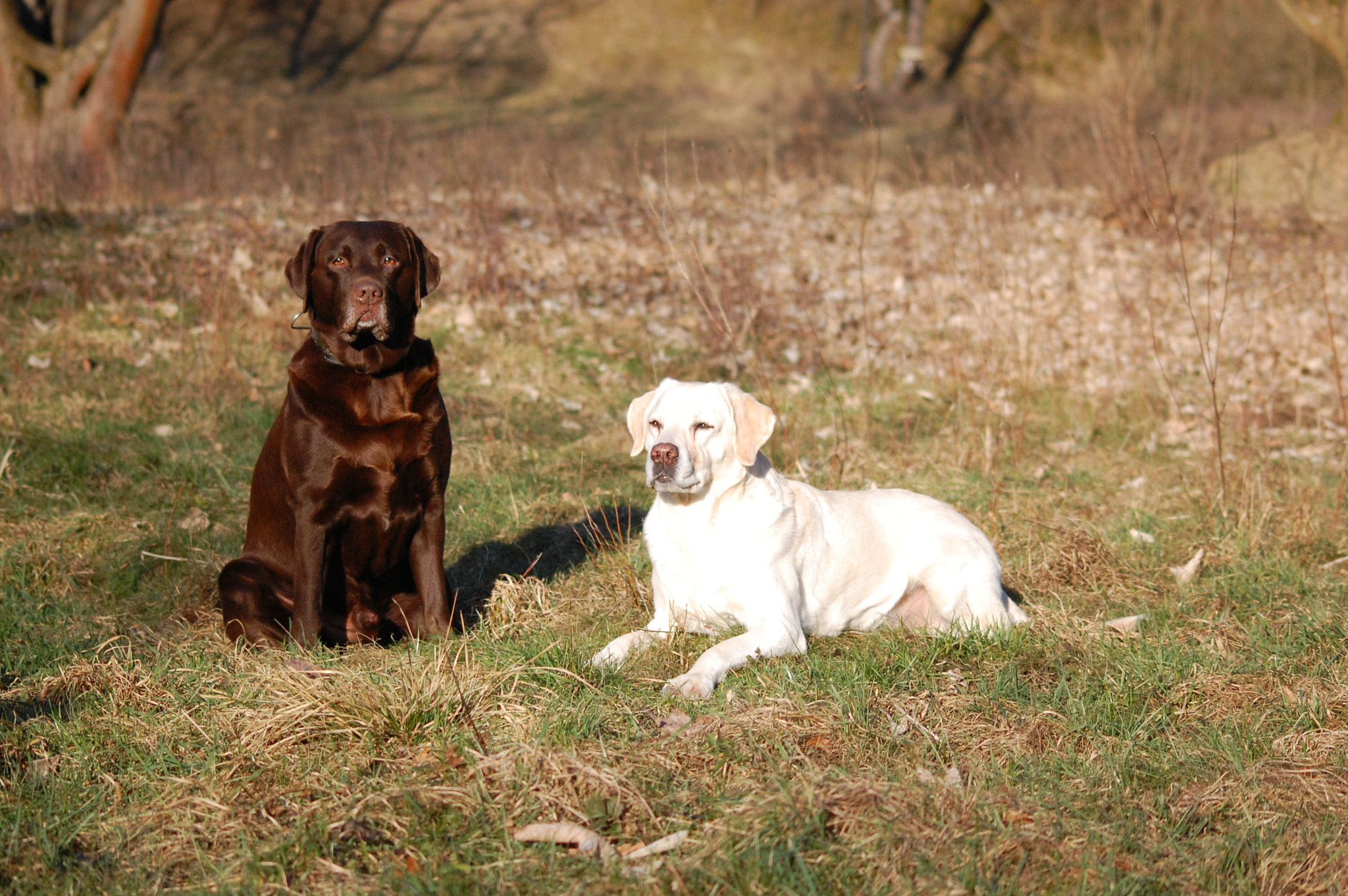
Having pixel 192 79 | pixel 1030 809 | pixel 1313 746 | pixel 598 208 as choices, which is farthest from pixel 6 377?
pixel 192 79

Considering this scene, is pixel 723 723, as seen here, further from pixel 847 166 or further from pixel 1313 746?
pixel 847 166

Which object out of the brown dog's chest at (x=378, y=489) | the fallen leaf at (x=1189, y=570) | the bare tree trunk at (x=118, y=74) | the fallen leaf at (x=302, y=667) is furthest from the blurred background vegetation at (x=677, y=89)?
the fallen leaf at (x=302, y=667)

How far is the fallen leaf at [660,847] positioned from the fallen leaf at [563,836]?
6 cm

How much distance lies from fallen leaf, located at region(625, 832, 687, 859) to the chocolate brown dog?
180 centimetres

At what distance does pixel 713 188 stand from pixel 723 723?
979 centimetres

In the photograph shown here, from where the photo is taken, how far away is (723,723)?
3.09 metres

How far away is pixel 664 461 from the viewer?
12.3 ft

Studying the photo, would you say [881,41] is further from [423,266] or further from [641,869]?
[641,869]

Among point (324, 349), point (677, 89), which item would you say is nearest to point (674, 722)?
point (324, 349)

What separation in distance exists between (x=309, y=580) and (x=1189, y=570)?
11.8 ft

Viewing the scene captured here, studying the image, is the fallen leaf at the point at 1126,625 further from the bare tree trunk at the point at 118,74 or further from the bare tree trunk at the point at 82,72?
the bare tree trunk at the point at 118,74

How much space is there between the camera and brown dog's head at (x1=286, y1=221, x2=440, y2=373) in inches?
154

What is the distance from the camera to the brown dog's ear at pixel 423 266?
420 cm

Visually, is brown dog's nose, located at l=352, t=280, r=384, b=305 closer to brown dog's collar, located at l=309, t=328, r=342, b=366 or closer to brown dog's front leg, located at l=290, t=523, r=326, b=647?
brown dog's collar, located at l=309, t=328, r=342, b=366
